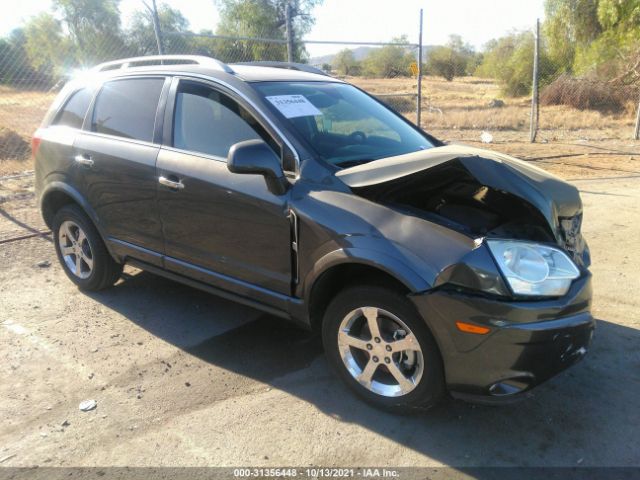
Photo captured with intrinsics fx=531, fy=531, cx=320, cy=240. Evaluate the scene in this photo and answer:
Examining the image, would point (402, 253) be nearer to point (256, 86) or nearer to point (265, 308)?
point (265, 308)

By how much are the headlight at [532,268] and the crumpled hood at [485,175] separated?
228 millimetres

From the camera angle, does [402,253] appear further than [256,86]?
No

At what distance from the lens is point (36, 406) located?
3.14 meters

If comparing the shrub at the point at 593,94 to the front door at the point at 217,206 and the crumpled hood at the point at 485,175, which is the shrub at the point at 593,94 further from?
the front door at the point at 217,206

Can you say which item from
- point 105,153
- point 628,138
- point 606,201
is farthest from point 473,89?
point 105,153

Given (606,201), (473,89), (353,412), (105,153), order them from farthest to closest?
A: 1. (473,89)
2. (606,201)
3. (105,153)
4. (353,412)

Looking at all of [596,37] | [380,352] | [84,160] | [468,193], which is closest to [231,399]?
[380,352]

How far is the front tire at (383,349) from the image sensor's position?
271 centimetres

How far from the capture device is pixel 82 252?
4.63 m

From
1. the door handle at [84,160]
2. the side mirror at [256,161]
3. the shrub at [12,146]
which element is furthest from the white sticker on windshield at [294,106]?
the shrub at [12,146]

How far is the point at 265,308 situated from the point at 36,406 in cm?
146

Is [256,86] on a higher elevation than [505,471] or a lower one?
higher

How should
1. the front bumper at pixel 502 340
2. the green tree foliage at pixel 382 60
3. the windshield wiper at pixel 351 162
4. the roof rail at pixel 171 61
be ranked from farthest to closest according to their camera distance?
the green tree foliage at pixel 382 60 < the roof rail at pixel 171 61 < the windshield wiper at pixel 351 162 < the front bumper at pixel 502 340

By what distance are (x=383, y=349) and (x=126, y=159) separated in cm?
237
